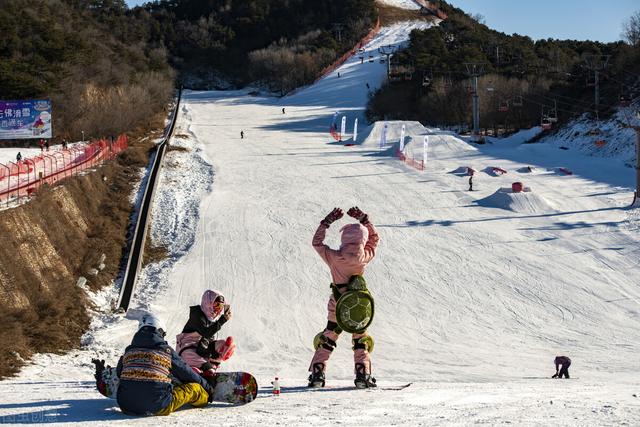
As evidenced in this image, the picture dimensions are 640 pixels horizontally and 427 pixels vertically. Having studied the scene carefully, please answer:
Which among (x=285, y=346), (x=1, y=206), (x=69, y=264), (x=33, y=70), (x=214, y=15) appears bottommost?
(x=285, y=346)

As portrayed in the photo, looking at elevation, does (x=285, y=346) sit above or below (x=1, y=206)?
below

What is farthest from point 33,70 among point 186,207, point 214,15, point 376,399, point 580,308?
point 214,15

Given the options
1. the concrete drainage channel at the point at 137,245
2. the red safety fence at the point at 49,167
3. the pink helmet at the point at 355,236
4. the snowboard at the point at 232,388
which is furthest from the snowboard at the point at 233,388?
the red safety fence at the point at 49,167

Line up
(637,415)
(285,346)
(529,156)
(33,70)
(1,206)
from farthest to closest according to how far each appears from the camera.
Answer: (529,156), (33,70), (1,206), (285,346), (637,415)

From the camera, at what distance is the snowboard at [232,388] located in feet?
24.0

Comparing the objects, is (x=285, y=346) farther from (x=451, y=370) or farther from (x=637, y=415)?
(x=637, y=415)

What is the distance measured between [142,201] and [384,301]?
11.1 metres

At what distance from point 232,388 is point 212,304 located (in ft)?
2.69

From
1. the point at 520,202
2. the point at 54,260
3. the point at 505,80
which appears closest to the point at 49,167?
the point at 54,260

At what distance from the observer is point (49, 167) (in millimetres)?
27812

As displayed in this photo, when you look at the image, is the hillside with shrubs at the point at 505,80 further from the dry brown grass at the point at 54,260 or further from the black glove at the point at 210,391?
the black glove at the point at 210,391

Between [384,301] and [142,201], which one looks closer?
[384,301]

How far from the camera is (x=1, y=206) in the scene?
1783 cm

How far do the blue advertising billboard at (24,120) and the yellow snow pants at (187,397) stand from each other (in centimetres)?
2358
